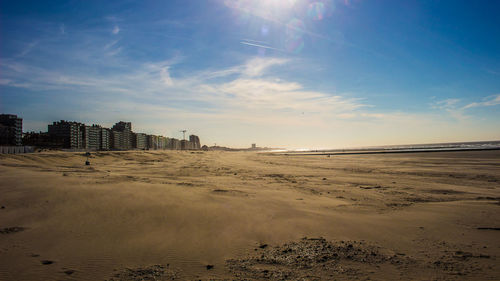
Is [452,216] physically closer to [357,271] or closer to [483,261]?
[483,261]

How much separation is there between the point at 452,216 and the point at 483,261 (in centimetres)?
272

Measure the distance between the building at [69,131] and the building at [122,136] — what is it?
2012cm

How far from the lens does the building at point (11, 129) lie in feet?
251

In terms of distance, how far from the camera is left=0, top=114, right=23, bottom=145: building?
76625 mm

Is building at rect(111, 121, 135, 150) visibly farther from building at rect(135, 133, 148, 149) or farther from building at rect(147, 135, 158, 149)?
building at rect(147, 135, 158, 149)

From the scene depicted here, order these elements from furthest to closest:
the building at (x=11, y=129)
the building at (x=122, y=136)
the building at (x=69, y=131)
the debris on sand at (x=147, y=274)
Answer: the building at (x=122, y=136), the building at (x=69, y=131), the building at (x=11, y=129), the debris on sand at (x=147, y=274)

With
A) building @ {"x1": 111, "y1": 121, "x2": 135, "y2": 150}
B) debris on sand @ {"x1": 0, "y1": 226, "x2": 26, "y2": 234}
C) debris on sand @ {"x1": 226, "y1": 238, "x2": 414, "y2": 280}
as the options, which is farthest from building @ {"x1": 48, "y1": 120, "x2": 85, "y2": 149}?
debris on sand @ {"x1": 226, "y1": 238, "x2": 414, "y2": 280}

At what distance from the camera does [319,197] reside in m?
8.36

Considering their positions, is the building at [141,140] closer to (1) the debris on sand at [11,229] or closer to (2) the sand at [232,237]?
(2) the sand at [232,237]

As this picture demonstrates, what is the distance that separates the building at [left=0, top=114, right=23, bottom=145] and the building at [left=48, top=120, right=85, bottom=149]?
71.5 ft

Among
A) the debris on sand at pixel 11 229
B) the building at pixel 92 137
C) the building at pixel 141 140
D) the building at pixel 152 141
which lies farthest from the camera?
the building at pixel 152 141

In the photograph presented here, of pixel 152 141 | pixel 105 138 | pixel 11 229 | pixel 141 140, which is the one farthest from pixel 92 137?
pixel 11 229

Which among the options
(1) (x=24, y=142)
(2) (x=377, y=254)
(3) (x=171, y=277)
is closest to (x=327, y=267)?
(2) (x=377, y=254)

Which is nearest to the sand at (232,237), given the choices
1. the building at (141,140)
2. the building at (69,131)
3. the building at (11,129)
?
the building at (11,129)
